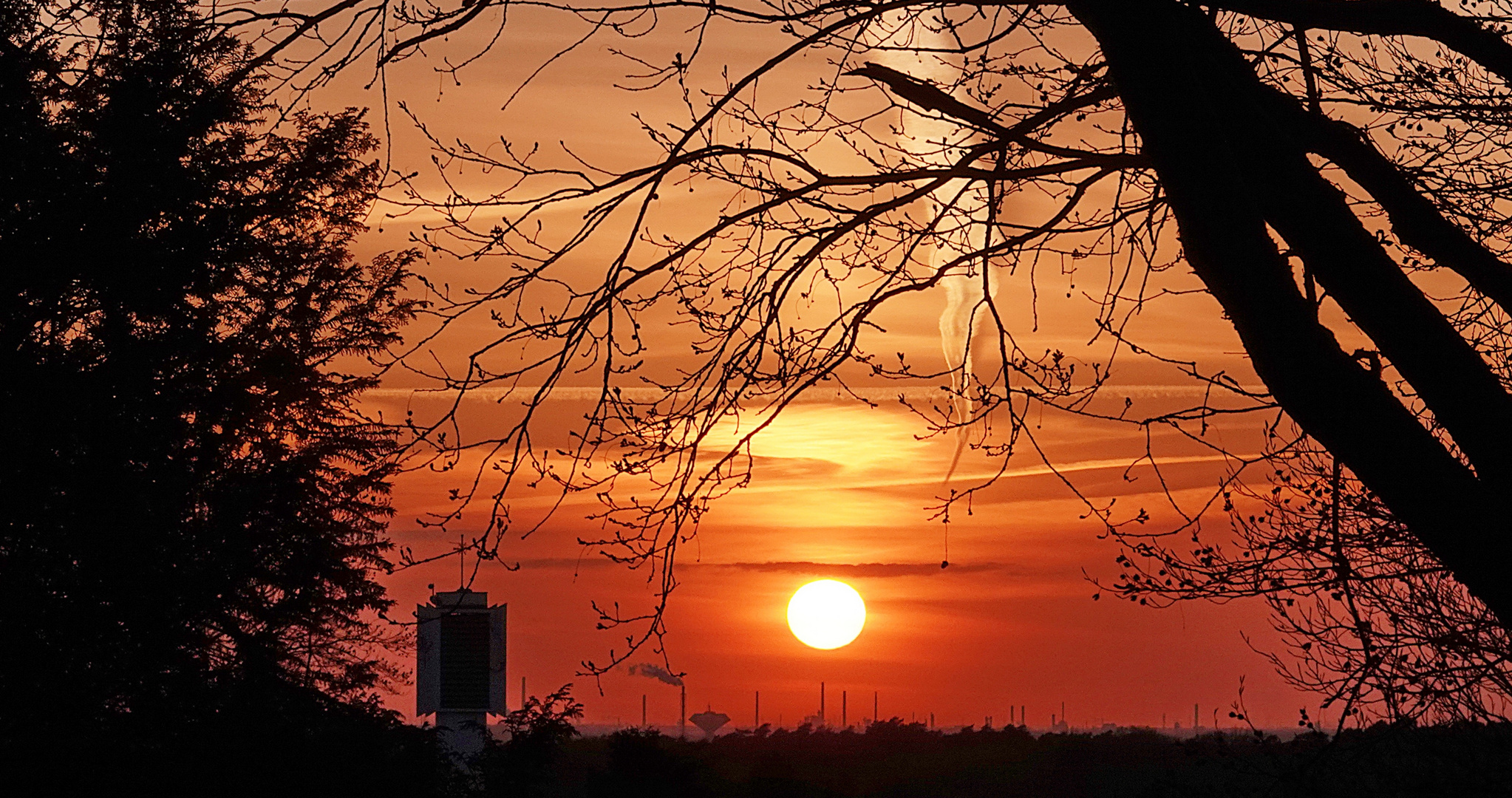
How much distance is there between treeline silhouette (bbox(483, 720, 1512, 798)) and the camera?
9.05m

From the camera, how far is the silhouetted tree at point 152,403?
14031 mm

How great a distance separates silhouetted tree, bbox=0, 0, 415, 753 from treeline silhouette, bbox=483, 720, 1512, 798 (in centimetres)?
693

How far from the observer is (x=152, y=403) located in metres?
16.0

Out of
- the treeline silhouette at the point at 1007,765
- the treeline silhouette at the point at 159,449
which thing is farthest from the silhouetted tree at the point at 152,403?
the treeline silhouette at the point at 1007,765

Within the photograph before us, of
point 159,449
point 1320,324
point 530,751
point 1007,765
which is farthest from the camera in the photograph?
point 1007,765

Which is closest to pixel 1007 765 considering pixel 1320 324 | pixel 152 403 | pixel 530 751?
pixel 530 751

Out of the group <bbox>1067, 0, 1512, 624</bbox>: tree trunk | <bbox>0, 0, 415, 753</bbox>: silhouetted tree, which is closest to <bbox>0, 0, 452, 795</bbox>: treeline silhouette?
<bbox>0, 0, 415, 753</bbox>: silhouetted tree

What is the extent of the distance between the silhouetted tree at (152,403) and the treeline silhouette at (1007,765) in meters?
6.93

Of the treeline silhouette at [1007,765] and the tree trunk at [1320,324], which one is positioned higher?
the tree trunk at [1320,324]

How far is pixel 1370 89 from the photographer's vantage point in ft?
24.5

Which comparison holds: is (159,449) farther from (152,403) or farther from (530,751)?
(530,751)

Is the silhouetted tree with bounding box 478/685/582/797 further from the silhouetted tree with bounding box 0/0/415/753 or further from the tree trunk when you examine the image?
the tree trunk

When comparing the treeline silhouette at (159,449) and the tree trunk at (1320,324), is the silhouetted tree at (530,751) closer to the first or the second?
the treeline silhouette at (159,449)

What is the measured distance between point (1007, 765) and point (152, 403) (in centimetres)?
7016
